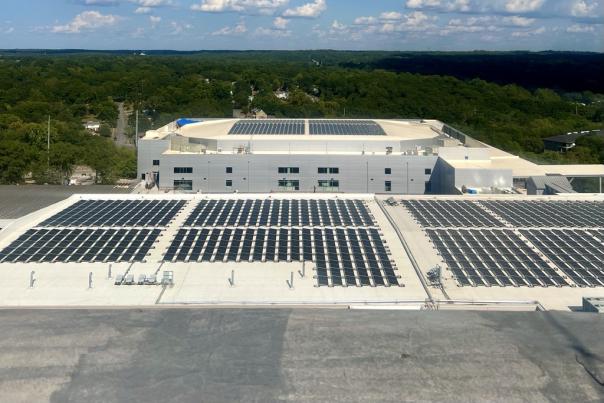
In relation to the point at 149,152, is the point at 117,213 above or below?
below

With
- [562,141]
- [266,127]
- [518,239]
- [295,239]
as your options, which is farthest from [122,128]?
[518,239]

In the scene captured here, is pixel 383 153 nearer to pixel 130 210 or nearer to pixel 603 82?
pixel 130 210

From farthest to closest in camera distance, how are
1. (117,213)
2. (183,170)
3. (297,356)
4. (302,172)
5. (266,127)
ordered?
1. (266,127)
2. (302,172)
3. (183,170)
4. (117,213)
5. (297,356)

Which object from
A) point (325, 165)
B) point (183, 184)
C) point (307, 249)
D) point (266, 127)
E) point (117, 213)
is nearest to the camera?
point (307, 249)

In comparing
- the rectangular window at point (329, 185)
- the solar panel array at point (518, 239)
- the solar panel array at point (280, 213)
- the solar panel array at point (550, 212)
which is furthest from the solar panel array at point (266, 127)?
the solar panel array at point (550, 212)

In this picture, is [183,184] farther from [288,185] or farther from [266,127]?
[266,127]

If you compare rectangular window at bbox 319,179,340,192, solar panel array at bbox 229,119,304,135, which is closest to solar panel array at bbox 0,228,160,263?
rectangular window at bbox 319,179,340,192

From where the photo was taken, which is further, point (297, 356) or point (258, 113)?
point (258, 113)
